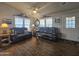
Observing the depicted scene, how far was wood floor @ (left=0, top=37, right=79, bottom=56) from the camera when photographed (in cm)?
266

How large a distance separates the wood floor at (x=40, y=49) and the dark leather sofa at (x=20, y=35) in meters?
0.09

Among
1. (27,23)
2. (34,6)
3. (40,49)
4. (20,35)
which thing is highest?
(34,6)

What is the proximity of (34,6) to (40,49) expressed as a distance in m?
0.92

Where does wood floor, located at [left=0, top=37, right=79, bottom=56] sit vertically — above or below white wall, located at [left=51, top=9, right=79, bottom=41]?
below

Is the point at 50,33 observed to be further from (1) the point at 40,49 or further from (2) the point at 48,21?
(1) the point at 40,49

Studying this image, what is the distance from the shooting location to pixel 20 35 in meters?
2.72

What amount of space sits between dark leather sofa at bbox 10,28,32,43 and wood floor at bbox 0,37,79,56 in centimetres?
9

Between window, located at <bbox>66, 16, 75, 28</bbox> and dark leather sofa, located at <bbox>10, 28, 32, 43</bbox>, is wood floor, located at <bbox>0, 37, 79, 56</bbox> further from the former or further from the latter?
window, located at <bbox>66, 16, 75, 28</bbox>

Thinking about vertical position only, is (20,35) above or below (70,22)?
below

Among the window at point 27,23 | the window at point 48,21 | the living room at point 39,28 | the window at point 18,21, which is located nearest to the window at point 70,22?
the living room at point 39,28

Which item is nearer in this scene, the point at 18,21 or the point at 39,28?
the point at 18,21

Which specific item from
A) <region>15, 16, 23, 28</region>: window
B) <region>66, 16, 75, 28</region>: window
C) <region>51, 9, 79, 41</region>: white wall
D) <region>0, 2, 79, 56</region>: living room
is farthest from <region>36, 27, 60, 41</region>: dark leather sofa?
<region>15, 16, 23, 28</region>: window

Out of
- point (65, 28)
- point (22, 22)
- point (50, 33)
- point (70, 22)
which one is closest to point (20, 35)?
point (22, 22)

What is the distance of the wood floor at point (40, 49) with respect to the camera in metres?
2.66
